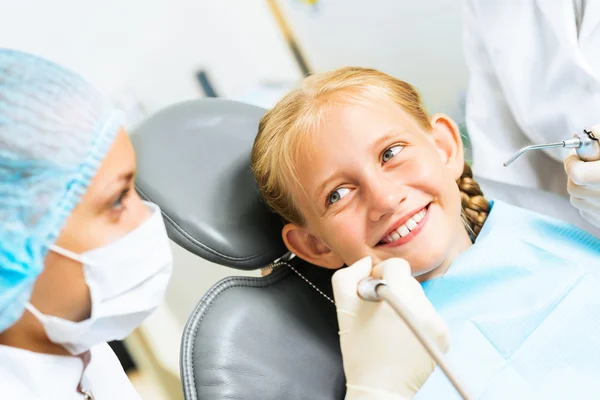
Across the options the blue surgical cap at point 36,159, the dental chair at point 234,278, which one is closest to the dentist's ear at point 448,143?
the dental chair at point 234,278

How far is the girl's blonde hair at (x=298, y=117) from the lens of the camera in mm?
1109

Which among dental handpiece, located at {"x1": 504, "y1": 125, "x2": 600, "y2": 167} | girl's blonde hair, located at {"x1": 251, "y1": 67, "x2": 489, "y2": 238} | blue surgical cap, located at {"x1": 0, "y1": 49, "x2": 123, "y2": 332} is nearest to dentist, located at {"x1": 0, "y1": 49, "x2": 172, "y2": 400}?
blue surgical cap, located at {"x1": 0, "y1": 49, "x2": 123, "y2": 332}

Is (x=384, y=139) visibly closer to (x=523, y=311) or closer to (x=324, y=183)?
(x=324, y=183)

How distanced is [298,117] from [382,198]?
0.87 ft

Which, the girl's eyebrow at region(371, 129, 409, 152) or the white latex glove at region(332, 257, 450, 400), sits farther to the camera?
the girl's eyebrow at region(371, 129, 409, 152)

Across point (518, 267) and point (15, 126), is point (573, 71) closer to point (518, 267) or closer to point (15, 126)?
point (518, 267)

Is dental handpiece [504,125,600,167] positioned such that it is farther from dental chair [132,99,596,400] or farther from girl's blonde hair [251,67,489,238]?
dental chair [132,99,596,400]

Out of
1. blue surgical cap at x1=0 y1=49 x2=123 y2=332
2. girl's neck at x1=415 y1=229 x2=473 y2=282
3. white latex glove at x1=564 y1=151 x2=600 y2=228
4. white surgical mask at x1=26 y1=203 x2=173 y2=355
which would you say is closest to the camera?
blue surgical cap at x1=0 y1=49 x2=123 y2=332

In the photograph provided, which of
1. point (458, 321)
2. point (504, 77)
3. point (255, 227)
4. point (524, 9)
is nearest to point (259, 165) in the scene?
point (255, 227)

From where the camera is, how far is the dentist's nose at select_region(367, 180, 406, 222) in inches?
39.1

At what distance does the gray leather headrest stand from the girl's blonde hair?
2.1 inches

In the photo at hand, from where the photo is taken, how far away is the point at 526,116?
1331 mm

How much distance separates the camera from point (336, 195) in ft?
3.51

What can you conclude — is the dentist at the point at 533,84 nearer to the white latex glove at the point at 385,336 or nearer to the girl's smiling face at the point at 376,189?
the girl's smiling face at the point at 376,189
